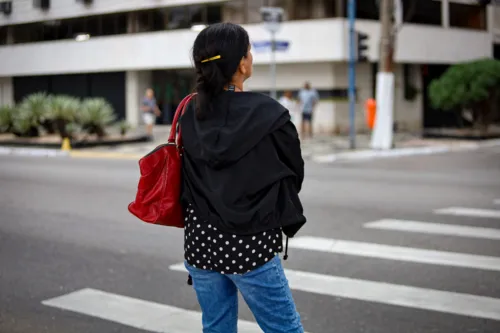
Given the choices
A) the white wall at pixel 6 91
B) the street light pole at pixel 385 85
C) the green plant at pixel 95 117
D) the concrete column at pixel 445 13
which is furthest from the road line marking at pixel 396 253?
the white wall at pixel 6 91

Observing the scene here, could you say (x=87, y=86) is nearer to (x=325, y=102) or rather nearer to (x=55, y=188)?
(x=325, y=102)

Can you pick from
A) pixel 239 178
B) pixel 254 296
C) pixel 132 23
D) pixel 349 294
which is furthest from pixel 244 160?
pixel 132 23

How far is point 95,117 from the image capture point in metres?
23.1

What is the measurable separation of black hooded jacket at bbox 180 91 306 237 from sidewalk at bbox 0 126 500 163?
586 inches

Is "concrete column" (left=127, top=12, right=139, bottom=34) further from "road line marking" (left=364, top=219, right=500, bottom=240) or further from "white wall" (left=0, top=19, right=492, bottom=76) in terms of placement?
"road line marking" (left=364, top=219, right=500, bottom=240)

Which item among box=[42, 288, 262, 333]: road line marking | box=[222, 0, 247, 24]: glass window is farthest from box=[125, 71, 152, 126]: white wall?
box=[42, 288, 262, 333]: road line marking

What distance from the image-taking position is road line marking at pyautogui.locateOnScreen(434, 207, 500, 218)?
909 cm

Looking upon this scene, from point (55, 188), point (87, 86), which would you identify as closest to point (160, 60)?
point (87, 86)

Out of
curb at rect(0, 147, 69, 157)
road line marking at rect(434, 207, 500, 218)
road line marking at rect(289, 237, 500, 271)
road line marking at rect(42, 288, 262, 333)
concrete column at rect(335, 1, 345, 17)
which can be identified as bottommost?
road line marking at rect(42, 288, 262, 333)

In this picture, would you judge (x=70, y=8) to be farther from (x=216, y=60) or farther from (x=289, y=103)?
(x=216, y=60)

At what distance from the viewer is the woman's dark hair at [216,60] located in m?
2.81

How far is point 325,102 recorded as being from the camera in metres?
29.0

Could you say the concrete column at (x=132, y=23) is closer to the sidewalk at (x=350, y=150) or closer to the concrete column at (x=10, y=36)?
the concrete column at (x=10, y=36)

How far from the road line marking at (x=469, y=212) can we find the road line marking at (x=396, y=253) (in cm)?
228
